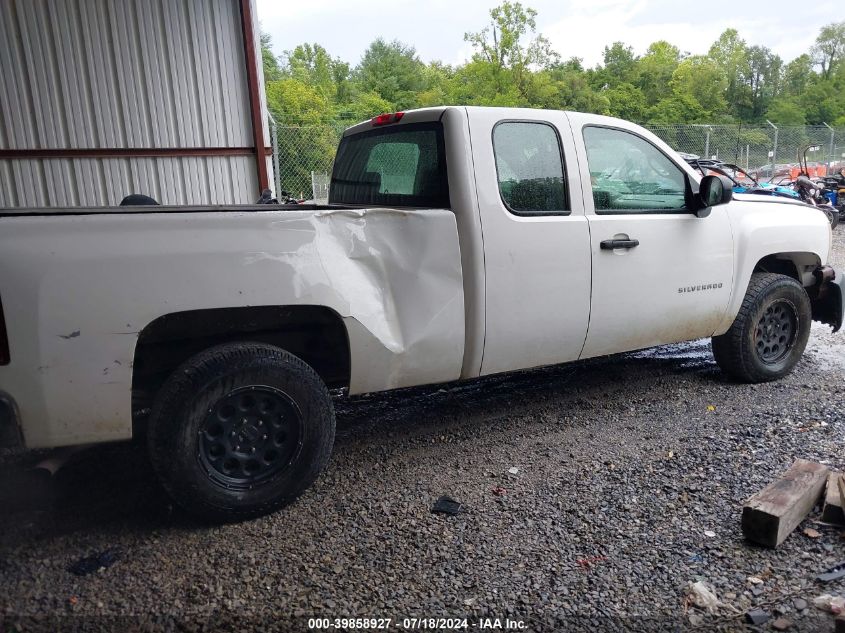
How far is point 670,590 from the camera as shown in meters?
2.58

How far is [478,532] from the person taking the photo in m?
3.04

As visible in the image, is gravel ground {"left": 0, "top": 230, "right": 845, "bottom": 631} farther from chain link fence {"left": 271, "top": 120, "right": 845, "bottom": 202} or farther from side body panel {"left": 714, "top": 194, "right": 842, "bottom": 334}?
chain link fence {"left": 271, "top": 120, "right": 845, "bottom": 202}

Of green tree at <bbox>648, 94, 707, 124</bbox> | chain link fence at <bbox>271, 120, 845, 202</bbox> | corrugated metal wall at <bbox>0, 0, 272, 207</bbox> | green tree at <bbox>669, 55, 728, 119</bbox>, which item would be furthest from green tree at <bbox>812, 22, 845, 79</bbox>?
corrugated metal wall at <bbox>0, 0, 272, 207</bbox>

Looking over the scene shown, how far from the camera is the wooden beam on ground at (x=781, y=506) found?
2.82 m

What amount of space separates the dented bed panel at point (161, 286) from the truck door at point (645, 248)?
1314 millimetres

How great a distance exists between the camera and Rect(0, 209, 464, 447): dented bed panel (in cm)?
266

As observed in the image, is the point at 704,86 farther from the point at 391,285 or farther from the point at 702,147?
the point at 391,285

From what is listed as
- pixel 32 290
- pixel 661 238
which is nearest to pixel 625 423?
→ pixel 661 238

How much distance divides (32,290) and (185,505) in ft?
3.84

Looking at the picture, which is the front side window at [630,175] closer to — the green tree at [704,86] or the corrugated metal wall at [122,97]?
the corrugated metal wall at [122,97]

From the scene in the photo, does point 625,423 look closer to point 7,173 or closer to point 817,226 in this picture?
point 817,226

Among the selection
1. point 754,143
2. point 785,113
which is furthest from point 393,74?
point 754,143

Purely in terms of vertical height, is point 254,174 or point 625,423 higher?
point 254,174

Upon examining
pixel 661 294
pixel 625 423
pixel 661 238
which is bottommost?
pixel 625 423
